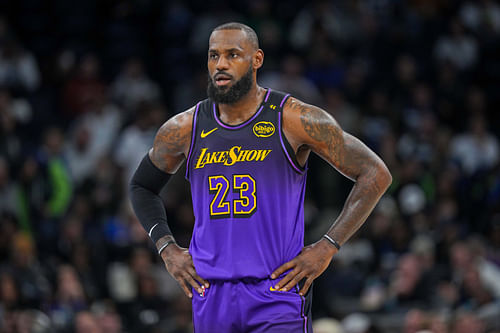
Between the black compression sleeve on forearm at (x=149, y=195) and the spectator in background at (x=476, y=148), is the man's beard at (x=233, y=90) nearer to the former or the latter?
the black compression sleeve on forearm at (x=149, y=195)

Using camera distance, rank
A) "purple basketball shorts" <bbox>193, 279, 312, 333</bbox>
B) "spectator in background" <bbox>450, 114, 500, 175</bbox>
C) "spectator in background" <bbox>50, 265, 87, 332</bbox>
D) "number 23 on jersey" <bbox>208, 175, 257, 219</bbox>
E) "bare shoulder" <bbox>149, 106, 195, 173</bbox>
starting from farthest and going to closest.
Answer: "spectator in background" <bbox>450, 114, 500, 175</bbox> → "spectator in background" <bbox>50, 265, 87, 332</bbox> → "bare shoulder" <bbox>149, 106, 195, 173</bbox> → "number 23 on jersey" <bbox>208, 175, 257, 219</bbox> → "purple basketball shorts" <bbox>193, 279, 312, 333</bbox>

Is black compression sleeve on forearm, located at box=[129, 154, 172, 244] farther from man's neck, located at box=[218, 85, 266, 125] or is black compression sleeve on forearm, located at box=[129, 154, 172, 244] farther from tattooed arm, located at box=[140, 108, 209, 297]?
man's neck, located at box=[218, 85, 266, 125]

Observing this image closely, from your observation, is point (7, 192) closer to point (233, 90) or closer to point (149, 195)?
point (149, 195)

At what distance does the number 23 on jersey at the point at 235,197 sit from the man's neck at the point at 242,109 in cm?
39

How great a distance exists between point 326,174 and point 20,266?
4600 millimetres

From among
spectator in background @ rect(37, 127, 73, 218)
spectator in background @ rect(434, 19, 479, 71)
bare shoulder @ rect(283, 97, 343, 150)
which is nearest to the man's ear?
bare shoulder @ rect(283, 97, 343, 150)

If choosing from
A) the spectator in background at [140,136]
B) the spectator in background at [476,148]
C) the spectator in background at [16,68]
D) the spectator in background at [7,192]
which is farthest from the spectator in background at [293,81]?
the spectator in background at [7,192]

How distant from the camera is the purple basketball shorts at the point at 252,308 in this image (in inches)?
185

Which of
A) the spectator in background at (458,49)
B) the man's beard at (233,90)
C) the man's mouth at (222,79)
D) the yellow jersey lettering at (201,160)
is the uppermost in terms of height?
the spectator in background at (458,49)

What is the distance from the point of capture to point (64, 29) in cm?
1427

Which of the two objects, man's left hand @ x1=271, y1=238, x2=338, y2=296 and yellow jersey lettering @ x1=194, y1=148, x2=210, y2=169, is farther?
yellow jersey lettering @ x1=194, y1=148, x2=210, y2=169

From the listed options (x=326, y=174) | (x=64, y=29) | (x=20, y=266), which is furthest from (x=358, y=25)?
(x=20, y=266)

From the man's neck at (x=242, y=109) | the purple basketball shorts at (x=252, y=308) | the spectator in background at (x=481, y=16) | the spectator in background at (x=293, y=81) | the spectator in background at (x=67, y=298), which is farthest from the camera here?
the spectator in background at (x=481, y=16)

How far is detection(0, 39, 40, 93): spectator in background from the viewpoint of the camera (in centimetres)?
1275
